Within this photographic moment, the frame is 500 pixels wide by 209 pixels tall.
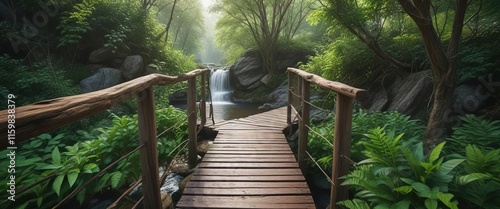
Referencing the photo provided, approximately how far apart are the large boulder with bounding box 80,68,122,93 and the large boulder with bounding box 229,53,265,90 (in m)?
7.60

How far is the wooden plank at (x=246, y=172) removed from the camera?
309 cm

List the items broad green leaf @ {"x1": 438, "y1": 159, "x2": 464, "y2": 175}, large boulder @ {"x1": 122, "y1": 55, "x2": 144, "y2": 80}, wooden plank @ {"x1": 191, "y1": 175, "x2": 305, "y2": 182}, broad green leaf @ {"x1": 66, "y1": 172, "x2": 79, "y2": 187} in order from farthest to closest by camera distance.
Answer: large boulder @ {"x1": 122, "y1": 55, "x2": 144, "y2": 80}, wooden plank @ {"x1": 191, "y1": 175, "x2": 305, "y2": 182}, broad green leaf @ {"x1": 66, "y1": 172, "x2": 79, "y2": 187}, broad green leaf @ {"x1": 438, "y1": 159, "x2": 464, "y2": 175}

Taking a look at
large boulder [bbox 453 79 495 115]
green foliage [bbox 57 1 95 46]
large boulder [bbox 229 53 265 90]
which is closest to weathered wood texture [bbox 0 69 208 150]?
large boulder [bbox 453 79 495 115]

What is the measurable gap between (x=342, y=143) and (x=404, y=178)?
510 millimetres

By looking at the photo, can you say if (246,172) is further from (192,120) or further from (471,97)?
(471,97)

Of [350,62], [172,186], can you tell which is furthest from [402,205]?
[350,62]

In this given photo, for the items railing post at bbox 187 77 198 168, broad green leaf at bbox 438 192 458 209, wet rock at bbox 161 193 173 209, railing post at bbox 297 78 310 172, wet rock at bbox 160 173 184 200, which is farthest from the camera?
railing post at bbox 187 77 198 168

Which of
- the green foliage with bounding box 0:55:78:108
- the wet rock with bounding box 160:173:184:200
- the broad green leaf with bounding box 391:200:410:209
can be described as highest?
the green foliage with bounding box 0:55:78:108

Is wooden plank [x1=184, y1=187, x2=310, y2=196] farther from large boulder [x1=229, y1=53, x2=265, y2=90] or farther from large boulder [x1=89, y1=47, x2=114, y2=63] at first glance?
large boulder [x1=229, y1=53, x2=265, y2=90]

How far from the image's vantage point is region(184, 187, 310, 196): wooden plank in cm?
264

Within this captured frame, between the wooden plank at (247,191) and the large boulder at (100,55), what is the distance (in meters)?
9.83

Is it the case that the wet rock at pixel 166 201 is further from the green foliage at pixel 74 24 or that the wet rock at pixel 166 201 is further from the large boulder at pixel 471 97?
the green foliage at pixel 74 24

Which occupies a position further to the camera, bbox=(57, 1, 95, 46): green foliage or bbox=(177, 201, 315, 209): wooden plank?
bbox=(57, 1, 95, 46): green foliage

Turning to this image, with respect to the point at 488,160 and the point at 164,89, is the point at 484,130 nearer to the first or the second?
the point at 488,160
